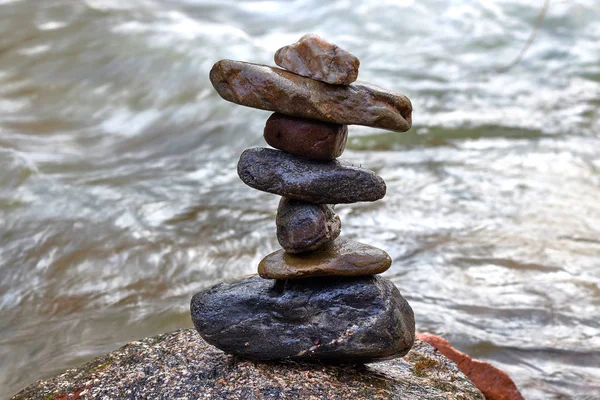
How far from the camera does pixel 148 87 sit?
11414 millimetres

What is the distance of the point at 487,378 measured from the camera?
4297 millimetres

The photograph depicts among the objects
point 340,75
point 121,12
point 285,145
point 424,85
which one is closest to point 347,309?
point 285,145

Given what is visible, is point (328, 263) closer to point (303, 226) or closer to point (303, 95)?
point (303, 226)

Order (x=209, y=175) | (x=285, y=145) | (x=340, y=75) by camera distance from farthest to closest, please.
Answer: (x=209, y=175) → (x=285, y=145) → (x=340, y=75)

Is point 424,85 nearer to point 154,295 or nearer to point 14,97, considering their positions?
point 14,97

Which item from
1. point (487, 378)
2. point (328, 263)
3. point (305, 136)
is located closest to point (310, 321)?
point (328, 263)

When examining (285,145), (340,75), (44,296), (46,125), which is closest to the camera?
(340,75)

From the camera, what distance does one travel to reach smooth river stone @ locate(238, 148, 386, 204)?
3336mm

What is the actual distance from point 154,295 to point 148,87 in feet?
19.8

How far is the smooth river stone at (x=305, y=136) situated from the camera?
3.35 m

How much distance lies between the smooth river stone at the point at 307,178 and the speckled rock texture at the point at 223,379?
863 mm

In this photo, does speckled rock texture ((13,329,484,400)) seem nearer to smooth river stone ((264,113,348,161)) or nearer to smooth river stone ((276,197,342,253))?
smooth river stone ((276,197,342,253))

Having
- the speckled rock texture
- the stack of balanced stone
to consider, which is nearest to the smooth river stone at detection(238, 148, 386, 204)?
the stack of balanced stone

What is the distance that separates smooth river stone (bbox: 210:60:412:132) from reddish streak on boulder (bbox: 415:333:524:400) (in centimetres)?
172
